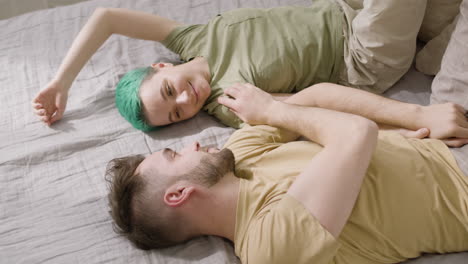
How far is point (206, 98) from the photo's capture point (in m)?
1.53

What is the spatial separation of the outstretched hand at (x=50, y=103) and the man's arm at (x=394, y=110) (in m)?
0.70

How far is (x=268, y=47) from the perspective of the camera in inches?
61.4

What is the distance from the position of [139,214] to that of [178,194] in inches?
3.9

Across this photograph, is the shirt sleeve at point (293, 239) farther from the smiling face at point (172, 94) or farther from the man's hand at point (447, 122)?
the smiling face at point (172, 94)

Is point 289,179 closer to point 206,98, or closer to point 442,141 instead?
point 442,141

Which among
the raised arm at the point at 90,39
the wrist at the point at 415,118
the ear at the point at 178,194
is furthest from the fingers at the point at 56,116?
the wrist at the point at 415,118

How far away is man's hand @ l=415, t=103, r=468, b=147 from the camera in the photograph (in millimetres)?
1152

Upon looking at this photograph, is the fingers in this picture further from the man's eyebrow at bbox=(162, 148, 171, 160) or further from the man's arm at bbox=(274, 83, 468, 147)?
the man's arm at bbox=(274, 83, 468, 147)

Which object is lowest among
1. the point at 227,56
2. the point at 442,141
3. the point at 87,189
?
the point at 87,189

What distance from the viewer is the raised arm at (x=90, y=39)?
1.52 metres

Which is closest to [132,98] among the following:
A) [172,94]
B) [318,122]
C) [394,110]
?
[172,94]

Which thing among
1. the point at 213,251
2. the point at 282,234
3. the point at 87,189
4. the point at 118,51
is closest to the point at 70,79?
the point at 118,51

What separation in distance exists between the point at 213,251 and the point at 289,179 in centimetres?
24

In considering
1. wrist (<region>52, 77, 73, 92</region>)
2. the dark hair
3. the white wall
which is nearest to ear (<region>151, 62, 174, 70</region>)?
wrist (<region>52, 77, 73, 92</region>)
